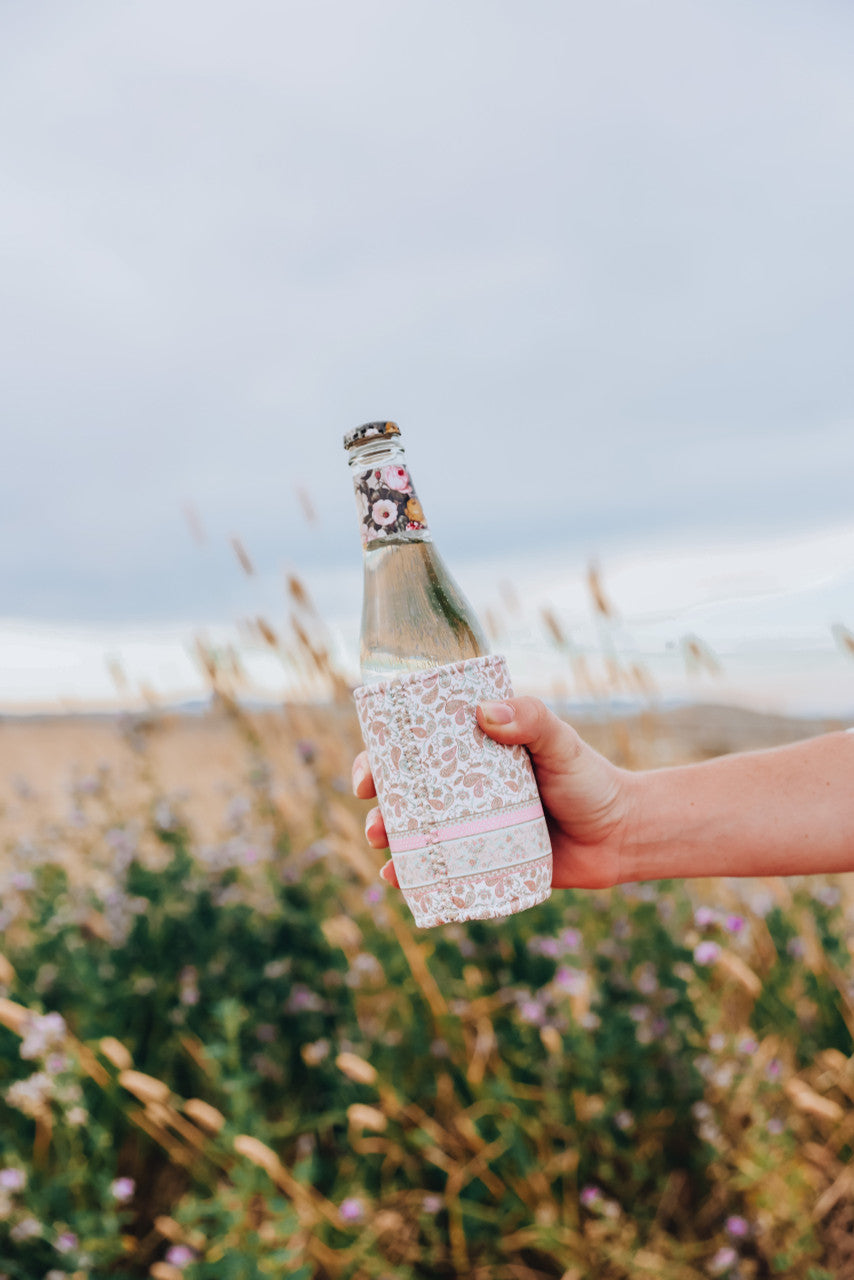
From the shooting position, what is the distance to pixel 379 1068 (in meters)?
2.77

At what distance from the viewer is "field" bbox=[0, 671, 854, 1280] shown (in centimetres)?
250

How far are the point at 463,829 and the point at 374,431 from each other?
0.57 metres

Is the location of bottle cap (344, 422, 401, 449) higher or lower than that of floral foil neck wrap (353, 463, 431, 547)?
higher

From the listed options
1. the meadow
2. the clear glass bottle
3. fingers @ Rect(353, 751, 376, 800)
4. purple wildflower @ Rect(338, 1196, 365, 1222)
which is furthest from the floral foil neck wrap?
purple wildflower @ Rect(338, 1196, 365, 1222)

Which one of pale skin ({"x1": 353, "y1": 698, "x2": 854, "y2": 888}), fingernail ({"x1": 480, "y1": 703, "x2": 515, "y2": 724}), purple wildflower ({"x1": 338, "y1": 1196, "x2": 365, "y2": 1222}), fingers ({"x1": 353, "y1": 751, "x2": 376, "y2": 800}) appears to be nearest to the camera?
fingernail ({"x1": 480, "y1": 703, "x2": 515, "y2": 724})

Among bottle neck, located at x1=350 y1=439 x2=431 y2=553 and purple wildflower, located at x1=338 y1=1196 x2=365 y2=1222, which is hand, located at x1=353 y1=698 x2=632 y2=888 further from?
purple wildflower, located at x1=338 y1=1196 x2=365 y2=1222

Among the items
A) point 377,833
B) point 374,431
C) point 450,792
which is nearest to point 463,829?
point 450,792

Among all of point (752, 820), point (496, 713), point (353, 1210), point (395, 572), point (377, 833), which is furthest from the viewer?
point (353, 1210)

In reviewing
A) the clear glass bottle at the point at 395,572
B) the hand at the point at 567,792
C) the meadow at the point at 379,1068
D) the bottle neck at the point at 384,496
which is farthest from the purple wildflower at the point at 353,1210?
the bottle neck at the point at 384,496

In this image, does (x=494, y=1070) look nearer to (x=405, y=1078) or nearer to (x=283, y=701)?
(x=405, y=1078)

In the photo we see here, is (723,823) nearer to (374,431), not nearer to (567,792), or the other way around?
(567,792)

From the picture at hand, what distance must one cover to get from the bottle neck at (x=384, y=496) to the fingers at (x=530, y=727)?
0.28m

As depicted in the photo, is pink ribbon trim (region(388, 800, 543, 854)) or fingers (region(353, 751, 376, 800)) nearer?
pink ribbon trim (region(388, 800, 543, 854))

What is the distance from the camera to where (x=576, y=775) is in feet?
5.80
